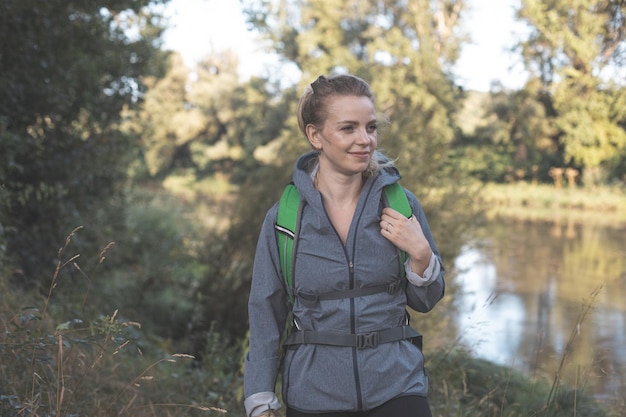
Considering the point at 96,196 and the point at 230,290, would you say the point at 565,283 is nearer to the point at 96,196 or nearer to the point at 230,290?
the point at 230,290

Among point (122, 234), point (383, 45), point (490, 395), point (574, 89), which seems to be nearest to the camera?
point (490, 395)

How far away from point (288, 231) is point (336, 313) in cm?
31

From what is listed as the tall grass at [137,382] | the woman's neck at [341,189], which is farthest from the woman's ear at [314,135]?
the tall grass at [137,382]

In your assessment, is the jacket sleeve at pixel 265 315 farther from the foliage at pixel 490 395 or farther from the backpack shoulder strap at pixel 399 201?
the foliage at pixel 490 395

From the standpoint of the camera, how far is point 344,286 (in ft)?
7.48

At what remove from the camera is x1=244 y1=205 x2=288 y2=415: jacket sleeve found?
2.37 metres

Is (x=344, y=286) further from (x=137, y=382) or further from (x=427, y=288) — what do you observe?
(x=137, y=382)

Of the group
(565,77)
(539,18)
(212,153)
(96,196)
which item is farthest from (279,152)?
(212,153)

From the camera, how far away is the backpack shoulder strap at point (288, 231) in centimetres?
236

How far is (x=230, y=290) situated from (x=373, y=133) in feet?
19.0

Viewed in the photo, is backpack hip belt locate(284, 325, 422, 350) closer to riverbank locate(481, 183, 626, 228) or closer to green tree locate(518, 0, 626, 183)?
riverbank locate(481, 183, 626, 228)

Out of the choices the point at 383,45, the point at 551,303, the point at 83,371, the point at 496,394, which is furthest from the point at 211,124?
the point at 83,371

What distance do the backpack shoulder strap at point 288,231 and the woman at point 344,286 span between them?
2 centimetres

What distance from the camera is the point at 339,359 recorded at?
2256mm
